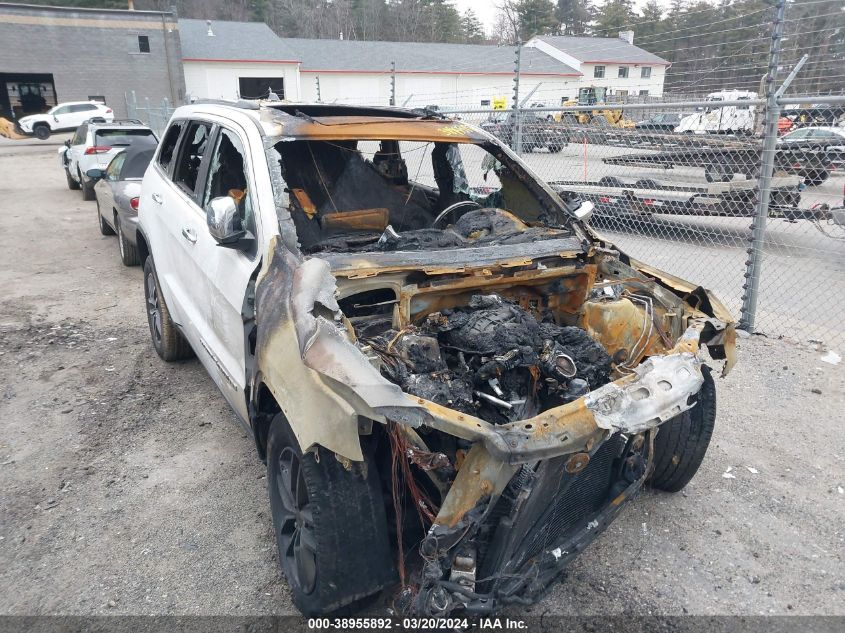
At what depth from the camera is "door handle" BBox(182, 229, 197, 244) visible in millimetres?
3641

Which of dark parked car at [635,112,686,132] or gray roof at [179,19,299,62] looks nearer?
dark parked car at [635,112,686,132]

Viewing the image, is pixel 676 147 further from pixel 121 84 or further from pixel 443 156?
pixel 121 84

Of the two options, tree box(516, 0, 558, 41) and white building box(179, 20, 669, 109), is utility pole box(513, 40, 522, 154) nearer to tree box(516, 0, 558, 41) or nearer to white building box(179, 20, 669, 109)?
white building box(179, 20, 669, 109)

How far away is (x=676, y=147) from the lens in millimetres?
8133

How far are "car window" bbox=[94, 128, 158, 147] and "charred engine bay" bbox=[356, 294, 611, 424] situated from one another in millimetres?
11394

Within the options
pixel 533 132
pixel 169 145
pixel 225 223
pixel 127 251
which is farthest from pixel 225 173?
pixel 533 132

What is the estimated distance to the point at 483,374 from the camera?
8.49ft

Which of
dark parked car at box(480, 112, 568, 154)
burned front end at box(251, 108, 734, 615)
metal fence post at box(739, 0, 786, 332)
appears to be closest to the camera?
burned front end at box(251, 108, 734, 615)

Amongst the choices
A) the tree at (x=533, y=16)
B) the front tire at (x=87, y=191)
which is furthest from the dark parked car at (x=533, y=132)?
the tree at (x=533, y=16)

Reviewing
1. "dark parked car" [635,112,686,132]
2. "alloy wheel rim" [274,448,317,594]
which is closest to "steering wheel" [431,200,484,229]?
"alloy wheel rim" [274,448,317,594]

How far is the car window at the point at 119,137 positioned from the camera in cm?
1241

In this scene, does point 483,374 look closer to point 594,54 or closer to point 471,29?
point 594,54

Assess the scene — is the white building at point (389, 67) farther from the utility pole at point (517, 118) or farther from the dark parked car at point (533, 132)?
the utility pole at point (517, 118)

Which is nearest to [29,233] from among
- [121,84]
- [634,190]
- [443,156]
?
[443,156]
